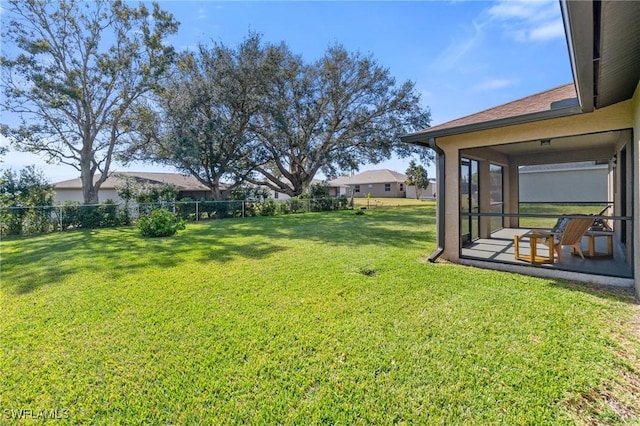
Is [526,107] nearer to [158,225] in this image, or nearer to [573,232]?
[573,232]

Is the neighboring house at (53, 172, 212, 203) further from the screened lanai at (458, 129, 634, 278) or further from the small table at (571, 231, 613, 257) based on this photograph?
the small table at (571, 231, 613, 257)

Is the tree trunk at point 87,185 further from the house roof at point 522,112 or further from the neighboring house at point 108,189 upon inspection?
the house roof at point 522,112

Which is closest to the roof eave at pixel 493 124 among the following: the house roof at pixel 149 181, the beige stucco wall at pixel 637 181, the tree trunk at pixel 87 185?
the beige stucco wall at pixel 637 181

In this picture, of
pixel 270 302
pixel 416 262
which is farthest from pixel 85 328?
pixel 416 262

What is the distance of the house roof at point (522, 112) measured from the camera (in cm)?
445

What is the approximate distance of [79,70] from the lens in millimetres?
15859

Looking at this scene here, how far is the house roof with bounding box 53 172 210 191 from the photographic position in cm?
2427

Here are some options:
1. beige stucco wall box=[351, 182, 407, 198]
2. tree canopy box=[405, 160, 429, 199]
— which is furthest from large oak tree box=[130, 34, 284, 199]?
beige stucco wall box=[351, 182, 407, 198]

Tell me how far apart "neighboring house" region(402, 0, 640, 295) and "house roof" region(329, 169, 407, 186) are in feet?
106

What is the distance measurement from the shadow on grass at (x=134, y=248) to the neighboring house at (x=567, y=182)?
8524 mm

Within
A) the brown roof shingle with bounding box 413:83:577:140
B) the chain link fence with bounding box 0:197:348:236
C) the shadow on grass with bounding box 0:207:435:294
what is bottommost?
the shadow on grass with bounding box 0:207:435:294

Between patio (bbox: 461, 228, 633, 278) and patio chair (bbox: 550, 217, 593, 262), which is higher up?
patio chair (bbox: 550, 217, 593, 262)

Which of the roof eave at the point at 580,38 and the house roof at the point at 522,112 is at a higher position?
the house roof at the point at 522,112

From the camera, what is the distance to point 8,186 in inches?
457
